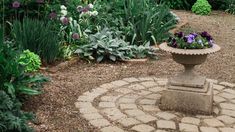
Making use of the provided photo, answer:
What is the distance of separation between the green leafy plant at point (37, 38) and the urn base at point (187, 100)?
2010mm

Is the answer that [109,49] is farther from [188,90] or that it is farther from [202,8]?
[202,8]

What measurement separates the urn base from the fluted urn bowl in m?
0.06

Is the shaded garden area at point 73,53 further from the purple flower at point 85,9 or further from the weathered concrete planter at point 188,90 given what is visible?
the weathered concrete planter at point 188,90

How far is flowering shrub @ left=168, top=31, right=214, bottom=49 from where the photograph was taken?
4629mm

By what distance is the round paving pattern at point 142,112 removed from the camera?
4.34 m

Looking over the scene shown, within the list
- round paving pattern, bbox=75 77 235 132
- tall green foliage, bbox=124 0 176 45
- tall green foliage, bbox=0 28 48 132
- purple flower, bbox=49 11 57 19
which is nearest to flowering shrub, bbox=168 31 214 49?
round paving pattern, bbox=75 77 235 132

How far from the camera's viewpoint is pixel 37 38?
613 centimetres

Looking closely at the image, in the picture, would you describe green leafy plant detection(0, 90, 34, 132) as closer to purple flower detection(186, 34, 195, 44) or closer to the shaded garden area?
the shaded garden area

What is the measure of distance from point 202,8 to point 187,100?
711 centimetres

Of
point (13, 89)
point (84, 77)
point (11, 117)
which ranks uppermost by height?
point (13, 89)

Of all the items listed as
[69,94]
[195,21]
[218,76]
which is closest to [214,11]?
[195,21]

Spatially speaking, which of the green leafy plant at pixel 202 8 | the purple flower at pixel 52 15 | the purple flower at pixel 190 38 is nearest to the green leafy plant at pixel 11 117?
the purple flower at pixel 190 38

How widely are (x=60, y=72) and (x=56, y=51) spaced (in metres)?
0.35

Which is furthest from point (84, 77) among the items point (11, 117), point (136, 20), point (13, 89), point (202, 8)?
point (202, 8)
